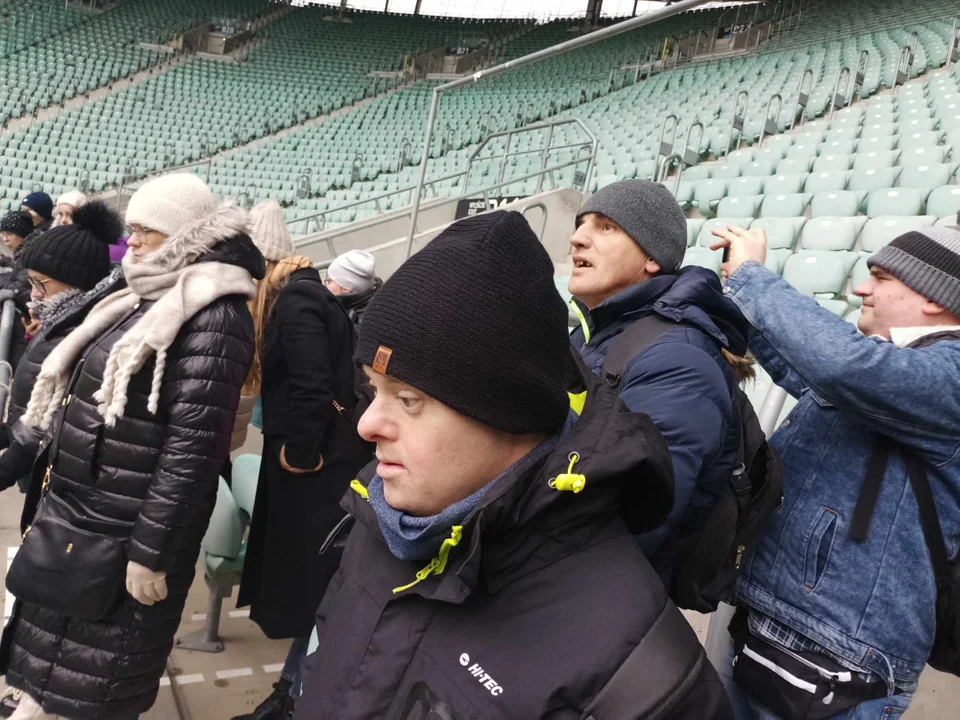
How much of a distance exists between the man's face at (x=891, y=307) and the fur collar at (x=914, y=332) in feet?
0.10

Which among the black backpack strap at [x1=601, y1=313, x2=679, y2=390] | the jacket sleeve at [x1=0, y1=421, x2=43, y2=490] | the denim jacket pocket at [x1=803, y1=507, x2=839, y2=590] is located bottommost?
the jacket sleeve at [x1=0, y1=421, x2=43, y2=490]

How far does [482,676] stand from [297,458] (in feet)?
A: 5.51

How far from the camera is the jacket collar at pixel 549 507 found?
0.87m

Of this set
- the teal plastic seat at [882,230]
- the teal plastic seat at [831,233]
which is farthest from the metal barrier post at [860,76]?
the teal plastic seat at [882,230]

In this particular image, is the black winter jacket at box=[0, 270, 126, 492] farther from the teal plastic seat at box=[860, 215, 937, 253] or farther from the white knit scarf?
the teal plastic seat at box=[860, 215, 937, 253]

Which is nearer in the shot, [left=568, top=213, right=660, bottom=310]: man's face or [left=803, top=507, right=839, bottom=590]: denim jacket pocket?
[left=803, top=507, right=839, bottom=590]: denim jacket pocket

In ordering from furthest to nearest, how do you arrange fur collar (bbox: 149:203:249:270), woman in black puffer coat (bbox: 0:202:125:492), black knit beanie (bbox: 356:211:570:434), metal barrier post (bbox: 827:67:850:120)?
metal barrier post (bbox: 827:67:850:120) → woman in black puffer coat (bbox: 0:202:125:492) → fur collar (bbox: 149:203:249:270) → black knit beanie (bbox: 356:211:570:434)

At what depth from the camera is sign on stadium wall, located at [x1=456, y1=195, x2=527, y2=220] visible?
25.6 ft

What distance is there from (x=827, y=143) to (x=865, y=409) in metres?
7.66

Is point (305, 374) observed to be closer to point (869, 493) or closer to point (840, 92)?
point (869, 493)

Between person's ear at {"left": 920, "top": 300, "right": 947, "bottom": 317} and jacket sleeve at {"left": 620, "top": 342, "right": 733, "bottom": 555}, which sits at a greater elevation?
person's ear at {"left": 920, "top": 300, "right": 947, "bottom": 317}

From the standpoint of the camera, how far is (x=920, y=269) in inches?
54.6

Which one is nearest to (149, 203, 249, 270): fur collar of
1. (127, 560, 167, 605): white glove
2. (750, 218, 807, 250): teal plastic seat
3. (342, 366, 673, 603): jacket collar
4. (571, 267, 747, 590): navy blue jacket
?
(127, 560, 167, 605): white glove

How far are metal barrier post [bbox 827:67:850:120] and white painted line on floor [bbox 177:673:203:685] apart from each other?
1030cm
